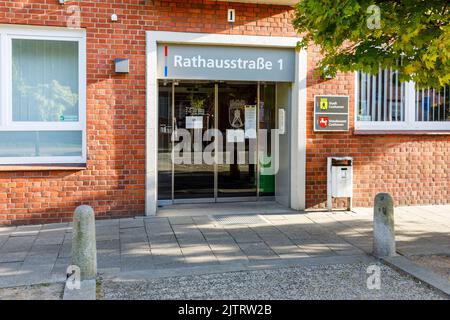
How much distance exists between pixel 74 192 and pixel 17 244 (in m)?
1.52

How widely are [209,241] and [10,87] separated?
426 cm

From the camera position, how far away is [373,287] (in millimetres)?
5172

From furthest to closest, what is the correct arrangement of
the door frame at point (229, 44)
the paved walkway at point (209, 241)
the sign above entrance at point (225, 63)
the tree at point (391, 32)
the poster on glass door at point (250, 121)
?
the poster on glass door at point (250, 121), the sign above entrance at point (225, 63), the door frame at point (229, 44), the paved walkway at point (209, 241), the tree at point (391, 32)

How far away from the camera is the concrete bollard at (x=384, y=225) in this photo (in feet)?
20.2

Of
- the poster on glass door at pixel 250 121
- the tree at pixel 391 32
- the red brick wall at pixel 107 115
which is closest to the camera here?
the tree at pixel 391 32

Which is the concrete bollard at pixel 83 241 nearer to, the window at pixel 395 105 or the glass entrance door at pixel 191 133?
the glass entrance door at pixel 191 133

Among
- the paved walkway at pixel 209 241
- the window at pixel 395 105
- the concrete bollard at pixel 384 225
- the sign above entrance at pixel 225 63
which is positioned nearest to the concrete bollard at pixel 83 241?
the paved walkway at pixel 209 241

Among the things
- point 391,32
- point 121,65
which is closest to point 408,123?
point 391,32

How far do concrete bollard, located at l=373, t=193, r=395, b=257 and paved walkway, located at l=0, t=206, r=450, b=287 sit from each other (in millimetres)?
337

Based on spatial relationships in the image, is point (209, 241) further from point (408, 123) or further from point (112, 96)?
point (408, 123)

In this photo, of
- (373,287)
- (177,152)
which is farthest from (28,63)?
(373,287)

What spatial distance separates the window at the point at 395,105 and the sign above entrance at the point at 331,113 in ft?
1.61

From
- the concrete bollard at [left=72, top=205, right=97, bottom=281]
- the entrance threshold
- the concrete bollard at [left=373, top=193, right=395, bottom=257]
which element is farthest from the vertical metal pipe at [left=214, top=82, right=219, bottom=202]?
the concrete bollard at [left=72, top=205, right=97, bottom=281]

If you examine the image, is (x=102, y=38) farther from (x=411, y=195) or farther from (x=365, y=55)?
(x=411, y=195)
